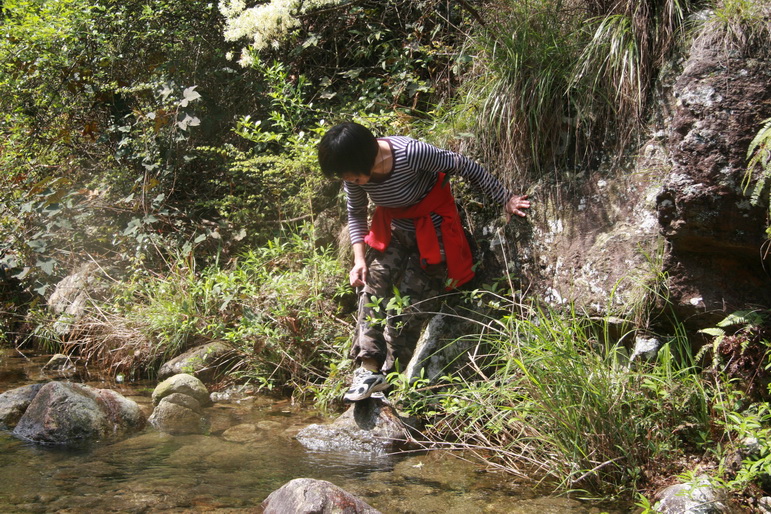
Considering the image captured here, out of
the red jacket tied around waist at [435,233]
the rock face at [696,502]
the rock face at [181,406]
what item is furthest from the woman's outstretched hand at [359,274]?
the rock face at [696,502]

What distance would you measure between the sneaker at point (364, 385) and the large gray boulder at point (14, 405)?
2.07m

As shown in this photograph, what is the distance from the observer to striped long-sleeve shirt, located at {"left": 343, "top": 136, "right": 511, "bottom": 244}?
3586 millimetres

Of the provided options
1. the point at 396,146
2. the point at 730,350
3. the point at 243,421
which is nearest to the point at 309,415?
the point at 243,421

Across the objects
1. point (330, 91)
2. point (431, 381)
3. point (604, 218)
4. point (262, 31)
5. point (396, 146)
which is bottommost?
point (431, 381)

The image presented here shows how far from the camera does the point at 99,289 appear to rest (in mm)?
5914

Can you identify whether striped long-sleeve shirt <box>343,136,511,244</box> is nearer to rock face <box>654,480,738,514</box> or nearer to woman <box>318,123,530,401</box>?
woman <box>318,123,530,401</box>

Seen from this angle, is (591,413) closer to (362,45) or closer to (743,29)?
(743,29)

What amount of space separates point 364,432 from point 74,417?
5.51 ft

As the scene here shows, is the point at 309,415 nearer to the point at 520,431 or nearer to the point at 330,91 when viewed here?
the point at 520,431

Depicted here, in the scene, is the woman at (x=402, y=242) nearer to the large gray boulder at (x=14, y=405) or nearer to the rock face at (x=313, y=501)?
the rock face at (x=313, y=501)

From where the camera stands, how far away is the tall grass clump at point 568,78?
3596mm

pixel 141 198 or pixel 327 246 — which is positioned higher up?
pixel 141 198

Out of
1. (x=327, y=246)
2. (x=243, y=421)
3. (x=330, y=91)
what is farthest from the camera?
(x=330, y=91)

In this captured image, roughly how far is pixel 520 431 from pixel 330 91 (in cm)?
427
